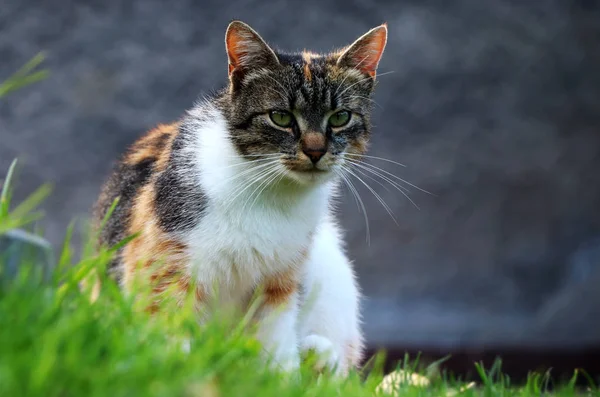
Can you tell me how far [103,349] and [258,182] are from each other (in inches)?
47.3

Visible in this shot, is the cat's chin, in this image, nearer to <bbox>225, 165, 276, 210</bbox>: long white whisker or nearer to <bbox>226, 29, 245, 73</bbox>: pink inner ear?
<bbox>225, 165, 276, 210</bbox>: long white whisker

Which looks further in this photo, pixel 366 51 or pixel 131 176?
pixel 131 176

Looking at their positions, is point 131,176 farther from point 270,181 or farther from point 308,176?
point 308,176

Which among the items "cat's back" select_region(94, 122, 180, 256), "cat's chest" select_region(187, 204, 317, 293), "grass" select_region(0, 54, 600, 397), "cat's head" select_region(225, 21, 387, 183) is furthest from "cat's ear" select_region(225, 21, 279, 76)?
"grass" select_region(0, 54, 600, 397)

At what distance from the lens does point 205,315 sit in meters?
2.52

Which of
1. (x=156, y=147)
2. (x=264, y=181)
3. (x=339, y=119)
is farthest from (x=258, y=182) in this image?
A: (x=156, y=147)

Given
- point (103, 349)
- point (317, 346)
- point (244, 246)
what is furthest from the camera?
point (317, 346)

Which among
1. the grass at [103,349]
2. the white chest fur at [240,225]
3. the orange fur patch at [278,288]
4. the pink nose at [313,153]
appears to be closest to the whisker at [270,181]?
the white chest fur at [240,225]

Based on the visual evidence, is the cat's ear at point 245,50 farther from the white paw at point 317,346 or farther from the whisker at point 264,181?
the white paw at point 317,346

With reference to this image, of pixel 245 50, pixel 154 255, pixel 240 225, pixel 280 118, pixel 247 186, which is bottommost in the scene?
pixel 154 255

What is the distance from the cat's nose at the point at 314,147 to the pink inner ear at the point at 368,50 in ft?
1.38

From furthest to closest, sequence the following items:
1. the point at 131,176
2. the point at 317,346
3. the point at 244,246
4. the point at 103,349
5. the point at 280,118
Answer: the point at 131,176 < the point at 317,346 < the point at 280,118 < the point at 244,246 < the point at 103,349

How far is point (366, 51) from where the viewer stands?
284 cm

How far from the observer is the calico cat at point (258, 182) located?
2.53m
